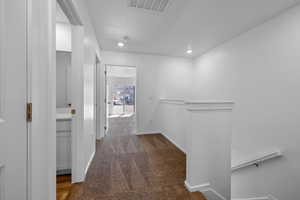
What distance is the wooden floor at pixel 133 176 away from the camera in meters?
1.51

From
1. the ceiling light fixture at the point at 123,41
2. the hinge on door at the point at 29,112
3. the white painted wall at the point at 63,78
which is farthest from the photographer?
the ceiling light fixture at the point at 123,41

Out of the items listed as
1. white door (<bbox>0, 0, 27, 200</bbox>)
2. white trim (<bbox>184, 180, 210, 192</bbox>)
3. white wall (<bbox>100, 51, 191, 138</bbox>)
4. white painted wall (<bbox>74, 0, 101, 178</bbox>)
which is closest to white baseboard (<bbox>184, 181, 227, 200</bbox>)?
white trim (<bbox>184, 180, 210, 192</bbox>)

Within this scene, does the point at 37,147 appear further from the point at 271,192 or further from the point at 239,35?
the point at 239,35

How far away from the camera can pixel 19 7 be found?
0.63 m

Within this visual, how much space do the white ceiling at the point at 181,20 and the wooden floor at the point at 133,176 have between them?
2619 mm

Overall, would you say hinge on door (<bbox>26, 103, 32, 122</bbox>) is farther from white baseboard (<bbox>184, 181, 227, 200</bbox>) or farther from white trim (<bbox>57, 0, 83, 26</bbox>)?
white baseboard (<bbox>184, 181, 227, 200</bbox>)

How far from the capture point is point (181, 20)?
90.3 inches

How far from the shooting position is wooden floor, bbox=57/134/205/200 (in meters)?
1.51

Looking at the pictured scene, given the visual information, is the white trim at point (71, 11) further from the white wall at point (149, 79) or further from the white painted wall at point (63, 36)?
the white wall at point (149, 79)

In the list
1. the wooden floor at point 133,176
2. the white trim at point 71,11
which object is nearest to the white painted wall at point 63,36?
the white trim at point 71,11

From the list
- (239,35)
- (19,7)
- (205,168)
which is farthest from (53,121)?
(239,35)

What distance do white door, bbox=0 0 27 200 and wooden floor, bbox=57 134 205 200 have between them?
111 cm

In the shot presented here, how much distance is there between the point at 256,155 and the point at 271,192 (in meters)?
0.55

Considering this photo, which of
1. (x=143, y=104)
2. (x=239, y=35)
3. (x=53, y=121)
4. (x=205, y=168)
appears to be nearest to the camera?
(x=53, y=121)
